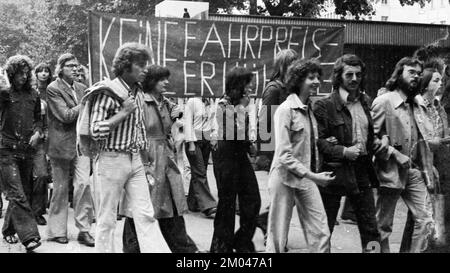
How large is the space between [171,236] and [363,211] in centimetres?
186

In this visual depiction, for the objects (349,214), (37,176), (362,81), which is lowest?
(349,214)

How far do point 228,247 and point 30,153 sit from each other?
2.37 m

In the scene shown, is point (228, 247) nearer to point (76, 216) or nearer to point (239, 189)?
point (239, 189)

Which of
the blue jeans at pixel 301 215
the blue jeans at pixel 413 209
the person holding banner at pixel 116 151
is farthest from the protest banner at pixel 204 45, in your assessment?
the blue jeans at pixel 301 215

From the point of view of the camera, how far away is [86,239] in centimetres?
718

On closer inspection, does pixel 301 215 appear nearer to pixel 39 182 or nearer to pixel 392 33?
pixel 39 182

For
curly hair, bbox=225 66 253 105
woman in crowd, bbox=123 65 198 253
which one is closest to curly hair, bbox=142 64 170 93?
woman in crowd, bbox=123 65 198 253

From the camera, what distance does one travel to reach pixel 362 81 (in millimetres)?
6316

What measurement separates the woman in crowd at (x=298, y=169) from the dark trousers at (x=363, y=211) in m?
0.31

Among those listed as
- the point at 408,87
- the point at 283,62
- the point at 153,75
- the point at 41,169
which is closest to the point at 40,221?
the point at 41,169

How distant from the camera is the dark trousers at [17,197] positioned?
21.7 ft
